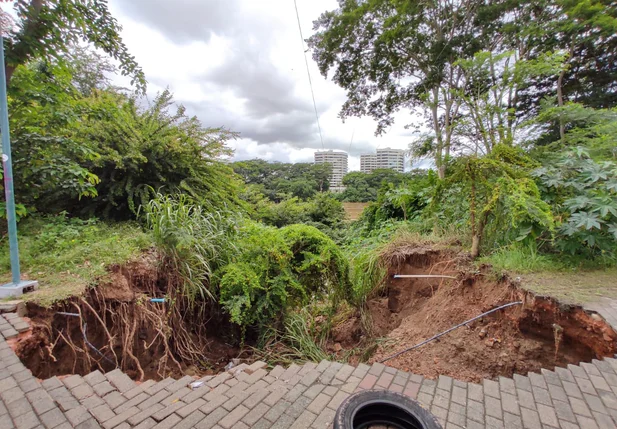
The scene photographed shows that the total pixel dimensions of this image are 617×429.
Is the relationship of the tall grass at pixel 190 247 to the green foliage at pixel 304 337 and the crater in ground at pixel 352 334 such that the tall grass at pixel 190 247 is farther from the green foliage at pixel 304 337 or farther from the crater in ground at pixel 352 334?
the green foliage at pixel 304 337

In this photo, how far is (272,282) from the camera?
282 centimetres

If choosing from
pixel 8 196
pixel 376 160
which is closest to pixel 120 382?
pixel 8 196

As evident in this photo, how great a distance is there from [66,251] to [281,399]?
3229mm

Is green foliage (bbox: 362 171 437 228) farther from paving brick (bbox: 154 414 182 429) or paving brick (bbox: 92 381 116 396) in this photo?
paving brick (bbox: 92 381 116 396)

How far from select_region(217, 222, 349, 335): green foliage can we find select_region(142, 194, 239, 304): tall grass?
0.20m

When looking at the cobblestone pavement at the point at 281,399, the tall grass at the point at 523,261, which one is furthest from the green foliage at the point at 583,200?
the cobblestone pavement at the point at 281,399

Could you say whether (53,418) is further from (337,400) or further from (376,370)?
(376,370)

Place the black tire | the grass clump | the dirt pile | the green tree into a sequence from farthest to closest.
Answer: the green tree → the grass clump → the dirt pile → the black tire

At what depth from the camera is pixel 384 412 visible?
1.41 m

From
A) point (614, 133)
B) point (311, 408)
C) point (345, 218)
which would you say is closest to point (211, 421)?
point (311, 408)

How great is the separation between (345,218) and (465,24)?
8.01 m

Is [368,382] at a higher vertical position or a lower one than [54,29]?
lower

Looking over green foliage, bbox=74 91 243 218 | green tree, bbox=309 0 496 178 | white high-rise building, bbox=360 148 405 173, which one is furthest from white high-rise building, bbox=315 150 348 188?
green foliage, bbox=74 91 243 218

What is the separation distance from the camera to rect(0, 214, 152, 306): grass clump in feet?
8.32
